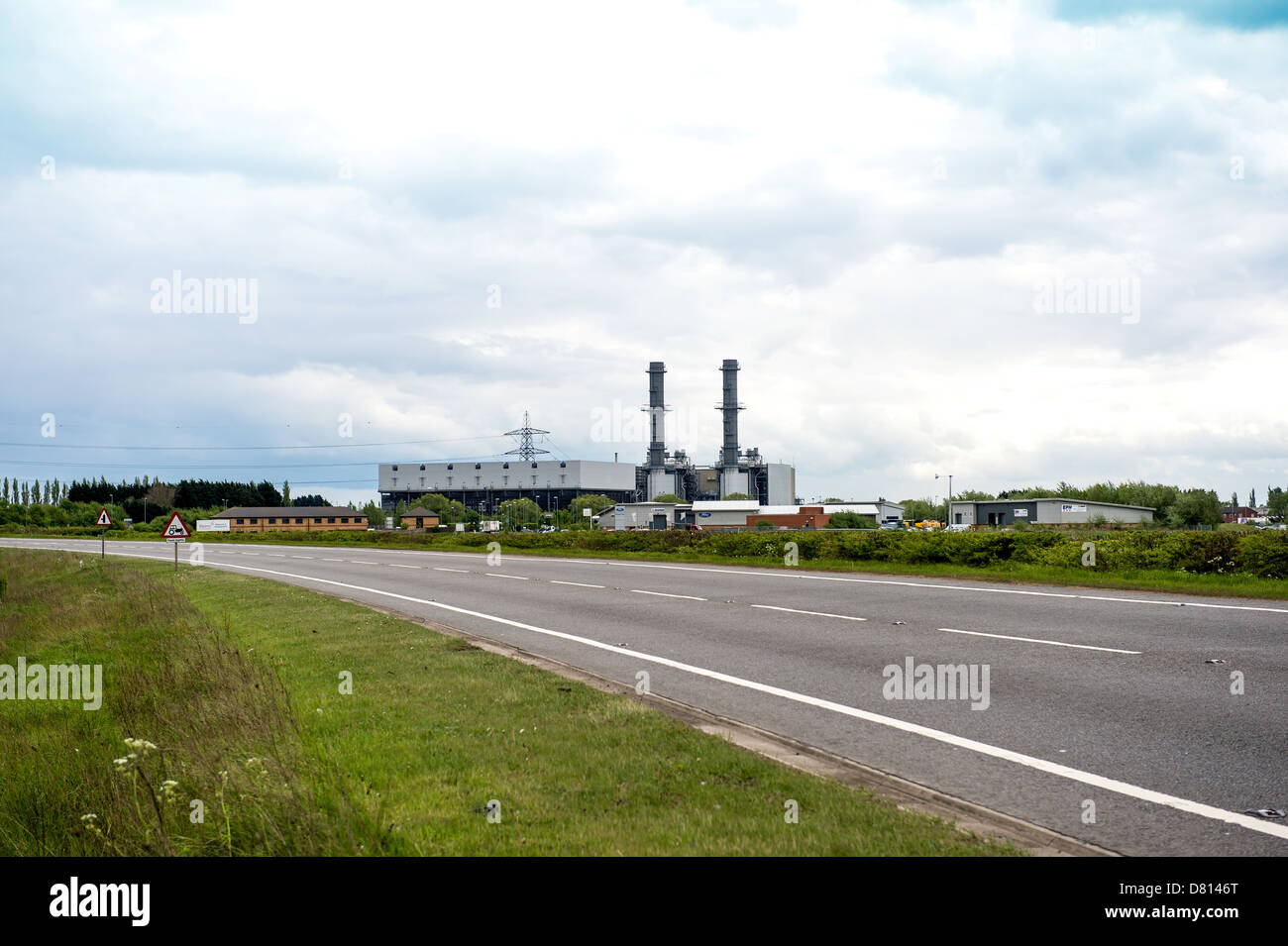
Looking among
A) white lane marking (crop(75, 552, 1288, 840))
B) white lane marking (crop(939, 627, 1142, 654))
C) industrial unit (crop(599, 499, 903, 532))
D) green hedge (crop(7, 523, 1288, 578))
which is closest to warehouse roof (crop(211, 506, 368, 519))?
industrial unit (crop(599, 499, 903, 532))

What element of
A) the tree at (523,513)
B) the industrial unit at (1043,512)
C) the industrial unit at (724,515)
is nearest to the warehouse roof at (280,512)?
the tree at (523,513)

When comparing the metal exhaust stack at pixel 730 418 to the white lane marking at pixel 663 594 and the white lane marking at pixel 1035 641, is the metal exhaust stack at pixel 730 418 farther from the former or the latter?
the white lane marking at pixel 1035 641

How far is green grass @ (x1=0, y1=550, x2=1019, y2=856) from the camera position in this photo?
16.4ft

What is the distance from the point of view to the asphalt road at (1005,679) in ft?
19.0

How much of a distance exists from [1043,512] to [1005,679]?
265 feet

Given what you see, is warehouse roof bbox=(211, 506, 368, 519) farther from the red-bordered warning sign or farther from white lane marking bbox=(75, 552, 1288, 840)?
white lane marking bbox=(75, 552, 1288, 840)

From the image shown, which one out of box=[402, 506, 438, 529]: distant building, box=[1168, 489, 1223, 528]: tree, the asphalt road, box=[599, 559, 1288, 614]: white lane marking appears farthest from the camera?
box=[402, 506, 438, 529]: distant building

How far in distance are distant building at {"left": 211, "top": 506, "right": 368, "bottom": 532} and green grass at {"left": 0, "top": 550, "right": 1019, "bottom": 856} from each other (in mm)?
120928

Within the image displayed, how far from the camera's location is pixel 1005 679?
9742 millimetres

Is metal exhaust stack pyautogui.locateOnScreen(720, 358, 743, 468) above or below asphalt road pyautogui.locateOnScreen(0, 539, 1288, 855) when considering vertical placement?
above

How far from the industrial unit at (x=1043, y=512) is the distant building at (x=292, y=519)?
271 feet
